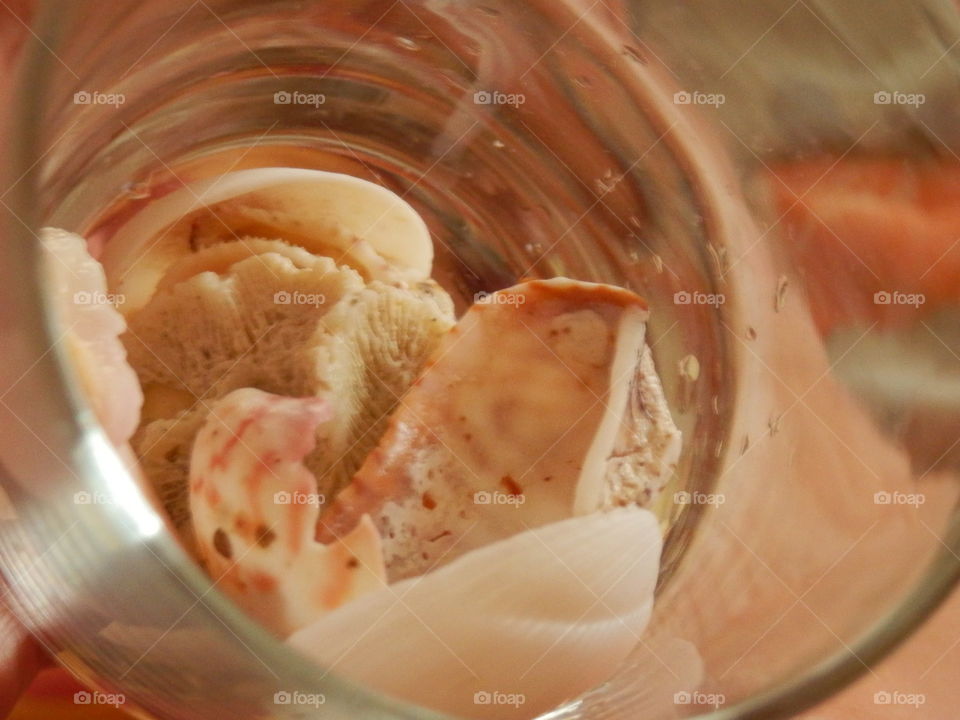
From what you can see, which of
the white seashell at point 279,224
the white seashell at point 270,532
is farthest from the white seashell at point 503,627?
the white seashell at point 279,224

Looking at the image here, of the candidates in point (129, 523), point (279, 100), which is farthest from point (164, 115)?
point (129, 523)

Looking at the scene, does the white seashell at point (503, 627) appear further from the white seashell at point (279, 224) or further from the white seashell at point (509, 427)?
the white seashell at point (279, 224)

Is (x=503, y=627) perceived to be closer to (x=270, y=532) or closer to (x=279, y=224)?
(x=270, y=532)

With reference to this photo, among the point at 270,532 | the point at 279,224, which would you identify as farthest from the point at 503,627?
the point at 279,224

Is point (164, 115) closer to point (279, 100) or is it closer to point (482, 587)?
point (279, 100)

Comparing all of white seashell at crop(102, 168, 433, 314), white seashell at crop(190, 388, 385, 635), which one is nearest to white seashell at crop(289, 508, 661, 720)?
white seashell at crop(190, 388, 385, 635)
